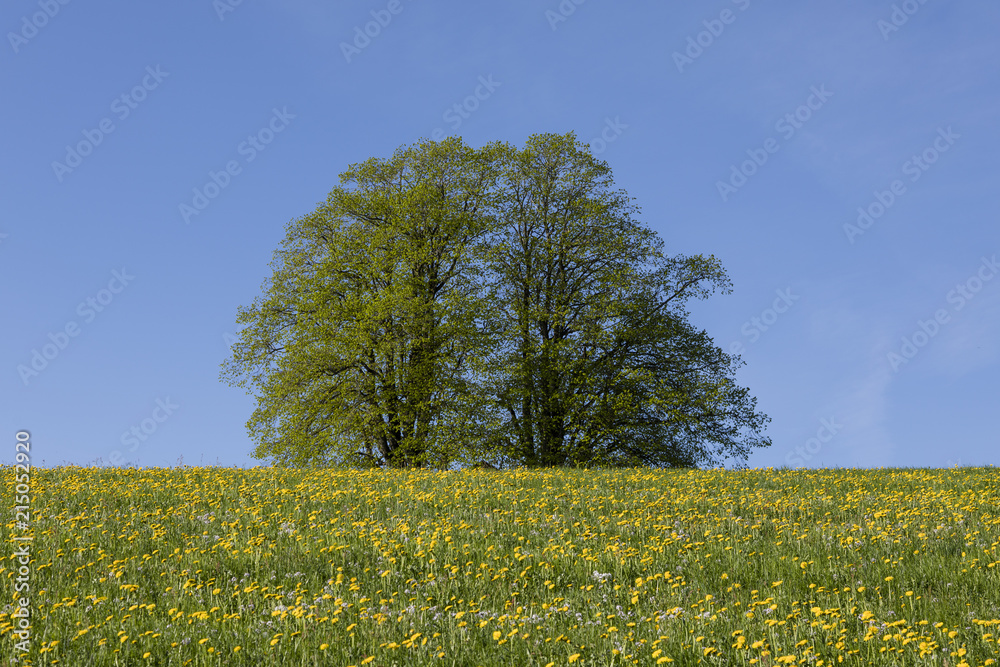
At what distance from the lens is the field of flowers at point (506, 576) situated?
5648mm

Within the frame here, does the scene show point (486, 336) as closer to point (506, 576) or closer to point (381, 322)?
point (381, 322)

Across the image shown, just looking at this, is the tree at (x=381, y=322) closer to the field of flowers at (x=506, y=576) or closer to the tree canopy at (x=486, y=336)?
the tree canopy at (x=486, y=336)

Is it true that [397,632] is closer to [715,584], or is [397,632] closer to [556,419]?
[715,584]

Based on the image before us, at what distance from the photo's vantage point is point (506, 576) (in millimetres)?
7672

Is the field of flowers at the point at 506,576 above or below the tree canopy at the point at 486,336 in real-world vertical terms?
below

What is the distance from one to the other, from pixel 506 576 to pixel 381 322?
17385 mm

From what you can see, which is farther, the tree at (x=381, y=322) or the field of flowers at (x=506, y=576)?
the tree at (x=381, y=322)

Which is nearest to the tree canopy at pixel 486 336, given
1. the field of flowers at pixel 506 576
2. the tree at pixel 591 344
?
the tree at pixel 591 344

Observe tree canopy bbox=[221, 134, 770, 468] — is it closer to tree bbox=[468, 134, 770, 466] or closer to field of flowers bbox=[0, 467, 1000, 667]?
tree bbox=[468, 134, 770, 466]

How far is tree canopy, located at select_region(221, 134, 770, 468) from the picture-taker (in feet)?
79.7

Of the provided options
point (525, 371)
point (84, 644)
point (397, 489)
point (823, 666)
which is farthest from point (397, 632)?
point (525, 371)

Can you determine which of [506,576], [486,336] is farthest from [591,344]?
[506,576]

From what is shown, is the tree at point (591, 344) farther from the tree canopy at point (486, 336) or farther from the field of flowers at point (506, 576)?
the field of flowers at point (506, 576)

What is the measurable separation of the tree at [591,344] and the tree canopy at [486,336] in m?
0.06
